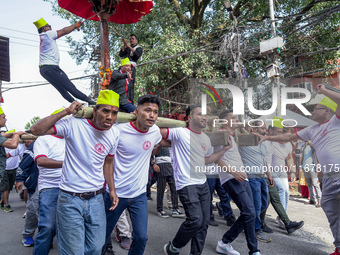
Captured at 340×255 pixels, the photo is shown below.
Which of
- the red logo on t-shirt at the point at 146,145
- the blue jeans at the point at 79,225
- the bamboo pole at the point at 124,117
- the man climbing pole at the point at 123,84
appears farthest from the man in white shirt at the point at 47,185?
the man climbing pole at the point at 123,84

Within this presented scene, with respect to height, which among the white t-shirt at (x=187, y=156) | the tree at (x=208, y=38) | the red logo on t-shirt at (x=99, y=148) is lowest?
the white t-shirt at (x=187, y=156)

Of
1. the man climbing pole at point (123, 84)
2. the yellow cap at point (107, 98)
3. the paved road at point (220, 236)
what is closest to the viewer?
the yellow cap at point (107, 98)

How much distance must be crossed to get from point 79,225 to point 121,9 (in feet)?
10.1

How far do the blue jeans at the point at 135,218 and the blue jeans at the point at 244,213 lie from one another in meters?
1.47

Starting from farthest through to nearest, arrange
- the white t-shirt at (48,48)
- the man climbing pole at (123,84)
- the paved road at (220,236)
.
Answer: the paved road at (220,236) < the man climbing pole at (123,84) < the white t-shirt at (48,48)

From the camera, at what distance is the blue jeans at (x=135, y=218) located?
335cm

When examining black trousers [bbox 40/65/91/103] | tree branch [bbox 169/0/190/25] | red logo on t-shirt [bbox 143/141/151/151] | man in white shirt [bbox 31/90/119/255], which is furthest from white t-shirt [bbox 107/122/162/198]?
tree branch [bbox 169/0/190/25]

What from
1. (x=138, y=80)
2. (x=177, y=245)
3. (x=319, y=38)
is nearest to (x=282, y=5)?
(x=319, y=38)

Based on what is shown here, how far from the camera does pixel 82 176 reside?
293 cm

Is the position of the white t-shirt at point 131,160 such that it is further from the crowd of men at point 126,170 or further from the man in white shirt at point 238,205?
the man in white shirt at point 238,205

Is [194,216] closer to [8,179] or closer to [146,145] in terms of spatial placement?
[146,145]

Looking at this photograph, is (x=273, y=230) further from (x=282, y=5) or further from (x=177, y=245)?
(x=282, y=5)

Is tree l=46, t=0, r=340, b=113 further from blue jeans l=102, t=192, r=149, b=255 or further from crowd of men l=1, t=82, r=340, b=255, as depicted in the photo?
blue jeans l=102, t=192, r=149, b=255

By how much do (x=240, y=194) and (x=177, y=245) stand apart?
1.14 m
